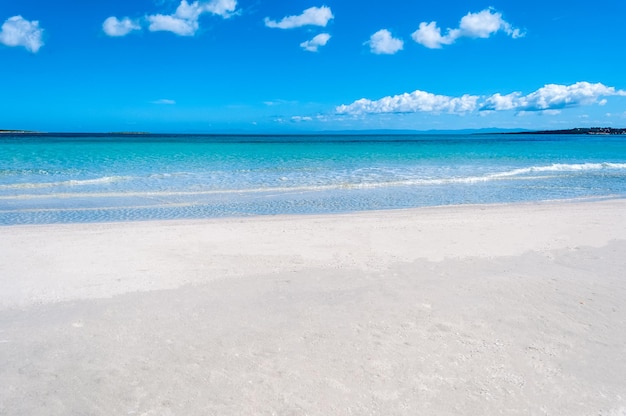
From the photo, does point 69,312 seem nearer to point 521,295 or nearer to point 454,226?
point 521,295

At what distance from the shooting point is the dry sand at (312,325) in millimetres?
3748

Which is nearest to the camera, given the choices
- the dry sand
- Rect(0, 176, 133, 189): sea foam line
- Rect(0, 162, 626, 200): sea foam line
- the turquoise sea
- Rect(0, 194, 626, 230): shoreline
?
the dry sand

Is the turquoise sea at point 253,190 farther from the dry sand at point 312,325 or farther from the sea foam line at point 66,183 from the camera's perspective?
the dry sand at point 312,325

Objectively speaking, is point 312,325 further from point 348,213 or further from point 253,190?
point 253,190

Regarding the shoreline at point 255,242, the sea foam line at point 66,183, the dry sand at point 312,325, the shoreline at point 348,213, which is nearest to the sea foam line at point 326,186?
the sea foam line at point 66,183

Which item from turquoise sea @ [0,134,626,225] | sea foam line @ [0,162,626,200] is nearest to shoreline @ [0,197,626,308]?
turquoise sea @ [0,134,626,225]

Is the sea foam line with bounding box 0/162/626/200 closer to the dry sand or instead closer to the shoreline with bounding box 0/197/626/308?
the shoreline with bounding box 0/197/626/308

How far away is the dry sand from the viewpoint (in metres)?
3.75

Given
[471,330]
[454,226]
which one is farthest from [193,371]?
[454,226]

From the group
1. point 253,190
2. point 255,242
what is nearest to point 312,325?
point 255,242

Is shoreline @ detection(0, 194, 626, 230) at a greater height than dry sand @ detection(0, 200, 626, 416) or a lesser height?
greater

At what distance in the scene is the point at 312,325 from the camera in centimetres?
502

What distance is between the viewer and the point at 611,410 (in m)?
3.61

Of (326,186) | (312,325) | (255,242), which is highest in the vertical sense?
(326,186)
